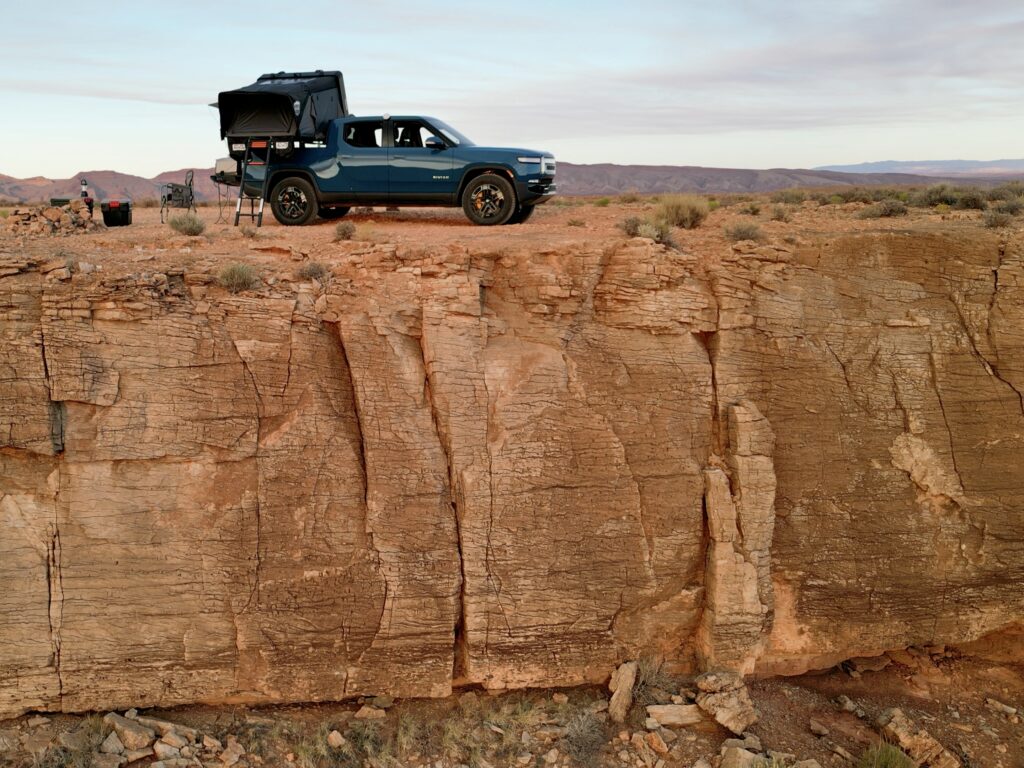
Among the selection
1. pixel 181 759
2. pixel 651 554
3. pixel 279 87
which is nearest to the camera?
pixel 181 759

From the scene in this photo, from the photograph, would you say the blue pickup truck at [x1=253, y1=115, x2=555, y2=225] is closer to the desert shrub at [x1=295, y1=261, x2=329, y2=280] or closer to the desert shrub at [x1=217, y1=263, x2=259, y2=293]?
the desert shrub at [x1=295, y1=261, x2=329, y2=280]

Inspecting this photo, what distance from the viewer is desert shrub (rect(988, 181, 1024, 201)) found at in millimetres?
12164

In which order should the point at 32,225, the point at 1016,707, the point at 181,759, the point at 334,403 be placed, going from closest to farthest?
1. the point at 181,759
2. the point at 334,403
3. the point at 1016,707
4. the point at 32,225

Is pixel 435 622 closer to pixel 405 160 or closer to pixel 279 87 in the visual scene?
pixel 405 160

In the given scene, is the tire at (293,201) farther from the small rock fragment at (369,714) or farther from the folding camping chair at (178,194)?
the small rock fragment at (369,714)

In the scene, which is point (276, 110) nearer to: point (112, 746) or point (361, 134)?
point (361, 134)

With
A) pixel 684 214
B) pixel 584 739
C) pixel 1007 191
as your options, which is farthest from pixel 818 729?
pixel 1007 191

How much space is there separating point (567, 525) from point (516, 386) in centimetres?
160

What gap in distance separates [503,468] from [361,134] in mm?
5761

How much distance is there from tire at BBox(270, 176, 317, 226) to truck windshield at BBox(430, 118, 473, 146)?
2.01m

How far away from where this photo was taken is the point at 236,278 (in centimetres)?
785

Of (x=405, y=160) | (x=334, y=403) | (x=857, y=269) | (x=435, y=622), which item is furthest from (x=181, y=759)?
(x=857, y=269)

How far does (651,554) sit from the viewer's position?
8500 millimetres

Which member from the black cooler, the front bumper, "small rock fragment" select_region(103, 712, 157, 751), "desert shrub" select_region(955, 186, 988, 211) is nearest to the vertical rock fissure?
"small rock fragment" select_region(103, 712, 157, 751)
